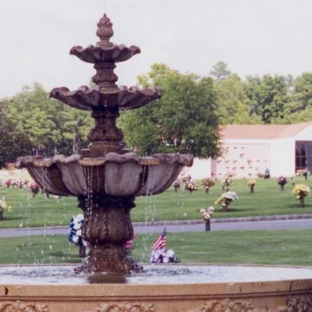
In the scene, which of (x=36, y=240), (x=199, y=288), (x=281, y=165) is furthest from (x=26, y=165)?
(x=281, y=165)

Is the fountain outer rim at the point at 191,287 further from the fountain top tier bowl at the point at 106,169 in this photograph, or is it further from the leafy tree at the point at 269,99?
the leafy tree at the point at 269,99

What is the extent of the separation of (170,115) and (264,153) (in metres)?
27.2

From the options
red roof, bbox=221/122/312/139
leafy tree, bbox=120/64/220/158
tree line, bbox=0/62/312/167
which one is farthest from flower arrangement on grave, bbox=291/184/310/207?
red roof, bbox=221/122/312/139

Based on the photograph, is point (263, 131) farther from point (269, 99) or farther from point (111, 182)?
point (111, 182)

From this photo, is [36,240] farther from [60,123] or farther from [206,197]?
[60,123]

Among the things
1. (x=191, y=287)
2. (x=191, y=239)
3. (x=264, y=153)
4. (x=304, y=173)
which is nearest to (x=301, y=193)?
(x=191, y=239)

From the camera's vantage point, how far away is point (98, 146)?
39.7 feet

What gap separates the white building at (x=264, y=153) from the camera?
328ft

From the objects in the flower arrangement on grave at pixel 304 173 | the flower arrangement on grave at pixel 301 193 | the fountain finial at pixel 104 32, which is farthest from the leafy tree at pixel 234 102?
the fountain finial at pixel 104 32

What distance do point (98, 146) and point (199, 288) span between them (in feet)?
11.8

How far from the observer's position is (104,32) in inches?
480

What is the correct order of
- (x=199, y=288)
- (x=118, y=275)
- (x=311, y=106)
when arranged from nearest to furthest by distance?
(x=199, y=288), (x=118, y=275), (x=311, y=106)

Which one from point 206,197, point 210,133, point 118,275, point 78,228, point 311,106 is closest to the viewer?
point 118,275

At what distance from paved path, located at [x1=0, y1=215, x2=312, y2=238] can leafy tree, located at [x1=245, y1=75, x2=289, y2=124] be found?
301 feet
